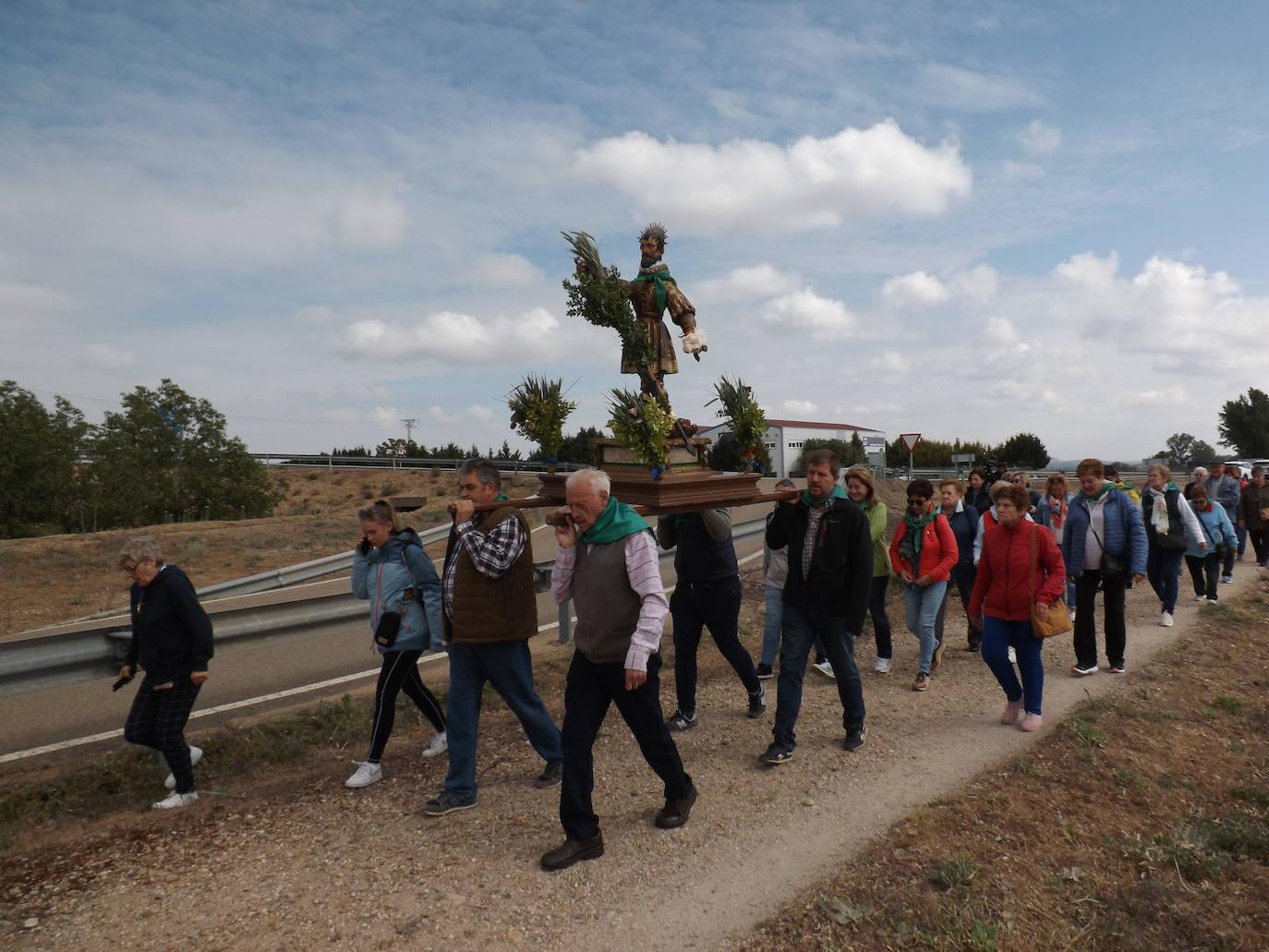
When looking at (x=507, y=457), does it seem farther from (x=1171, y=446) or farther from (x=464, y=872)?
(x=1171, y=446)

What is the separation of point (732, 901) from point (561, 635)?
15.3 feet

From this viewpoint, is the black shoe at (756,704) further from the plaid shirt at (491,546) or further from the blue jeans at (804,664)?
the plaid shirt at (491,546)

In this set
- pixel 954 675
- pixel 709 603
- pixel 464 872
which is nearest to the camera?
pixel 464 872

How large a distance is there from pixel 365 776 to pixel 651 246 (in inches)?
159

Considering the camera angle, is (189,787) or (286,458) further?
(286,458)

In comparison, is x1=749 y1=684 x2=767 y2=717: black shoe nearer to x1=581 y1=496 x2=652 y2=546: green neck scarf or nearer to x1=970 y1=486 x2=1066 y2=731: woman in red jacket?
x1=970 y1=486 x2=1066 y2=731: woman in red jacket

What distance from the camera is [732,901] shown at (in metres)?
3.39

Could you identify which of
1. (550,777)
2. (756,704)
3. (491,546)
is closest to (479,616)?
(491,546)

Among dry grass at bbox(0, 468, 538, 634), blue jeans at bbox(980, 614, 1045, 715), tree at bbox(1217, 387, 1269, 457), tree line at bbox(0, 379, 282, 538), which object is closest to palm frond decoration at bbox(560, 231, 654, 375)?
blue jeans at bbox(980, 614, 1045, 715)

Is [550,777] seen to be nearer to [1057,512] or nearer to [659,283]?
[659,283]

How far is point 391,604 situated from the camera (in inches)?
186

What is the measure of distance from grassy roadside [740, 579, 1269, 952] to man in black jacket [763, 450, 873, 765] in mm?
977

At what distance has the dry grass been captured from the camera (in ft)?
41.2

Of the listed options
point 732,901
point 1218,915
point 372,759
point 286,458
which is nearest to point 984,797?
point 1218,915
